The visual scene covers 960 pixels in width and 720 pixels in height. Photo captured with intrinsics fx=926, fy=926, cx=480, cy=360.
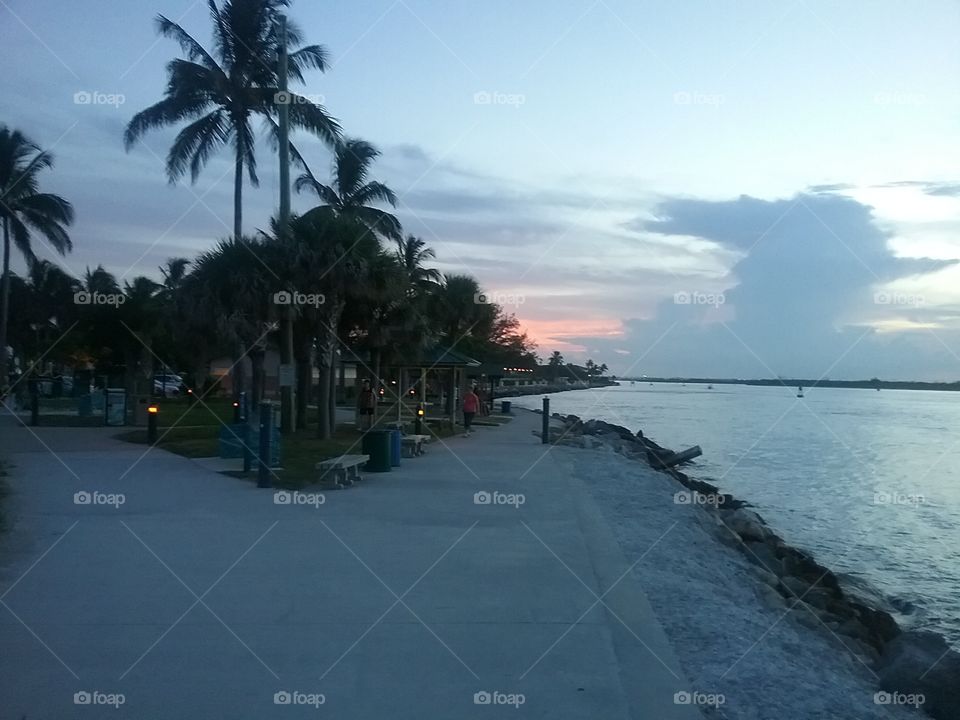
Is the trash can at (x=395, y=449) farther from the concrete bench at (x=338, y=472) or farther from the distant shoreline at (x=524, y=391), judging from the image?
the distant shoreline at (x=524, y=391)

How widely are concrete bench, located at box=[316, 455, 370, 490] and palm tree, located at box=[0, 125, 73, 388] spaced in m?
34.1

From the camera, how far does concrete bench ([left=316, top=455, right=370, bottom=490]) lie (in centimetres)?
1603

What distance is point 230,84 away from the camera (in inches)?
1093

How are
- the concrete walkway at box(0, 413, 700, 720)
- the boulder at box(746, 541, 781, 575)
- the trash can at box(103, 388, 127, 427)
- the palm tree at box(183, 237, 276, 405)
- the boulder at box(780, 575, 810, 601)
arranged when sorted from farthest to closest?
the trash can at box(103, 388, 127, 427)
the palm tree at box(183, 237, 276, 405)
the boulder at box(746, 541, 781, 575)
the boulder at box(780, 575, 810, 601)
the concrete walkway at box(0, 413, 700, 720)

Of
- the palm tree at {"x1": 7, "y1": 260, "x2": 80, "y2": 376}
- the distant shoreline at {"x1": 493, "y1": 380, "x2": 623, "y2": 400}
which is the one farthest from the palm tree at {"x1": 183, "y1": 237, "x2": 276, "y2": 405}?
the distant shoreline at {"x1": 493, "y1": 380, "x2": 623, "y2": 400}

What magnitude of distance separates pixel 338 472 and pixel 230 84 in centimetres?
1620

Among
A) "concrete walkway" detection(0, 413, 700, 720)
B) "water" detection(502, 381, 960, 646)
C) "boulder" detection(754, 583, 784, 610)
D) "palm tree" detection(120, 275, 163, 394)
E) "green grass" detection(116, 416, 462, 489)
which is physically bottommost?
"water" detection(502, 381, 960, 646)

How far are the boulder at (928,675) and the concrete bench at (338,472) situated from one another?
9.45m

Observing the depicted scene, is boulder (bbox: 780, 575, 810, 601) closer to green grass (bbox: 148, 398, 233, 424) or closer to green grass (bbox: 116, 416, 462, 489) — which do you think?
green grass (bbox: 116, 416, 462, 489)

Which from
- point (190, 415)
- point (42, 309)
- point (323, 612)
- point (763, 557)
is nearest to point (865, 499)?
point (763, 557)

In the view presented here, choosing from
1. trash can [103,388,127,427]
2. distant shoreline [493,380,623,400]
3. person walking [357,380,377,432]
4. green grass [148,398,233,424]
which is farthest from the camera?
distant shoreline [493,380,623,400]

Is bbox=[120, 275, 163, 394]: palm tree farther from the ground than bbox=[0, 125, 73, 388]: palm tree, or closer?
closer

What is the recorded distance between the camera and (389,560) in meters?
10.1

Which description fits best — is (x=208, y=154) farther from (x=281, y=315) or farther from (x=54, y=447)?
(x=54, y=447)
